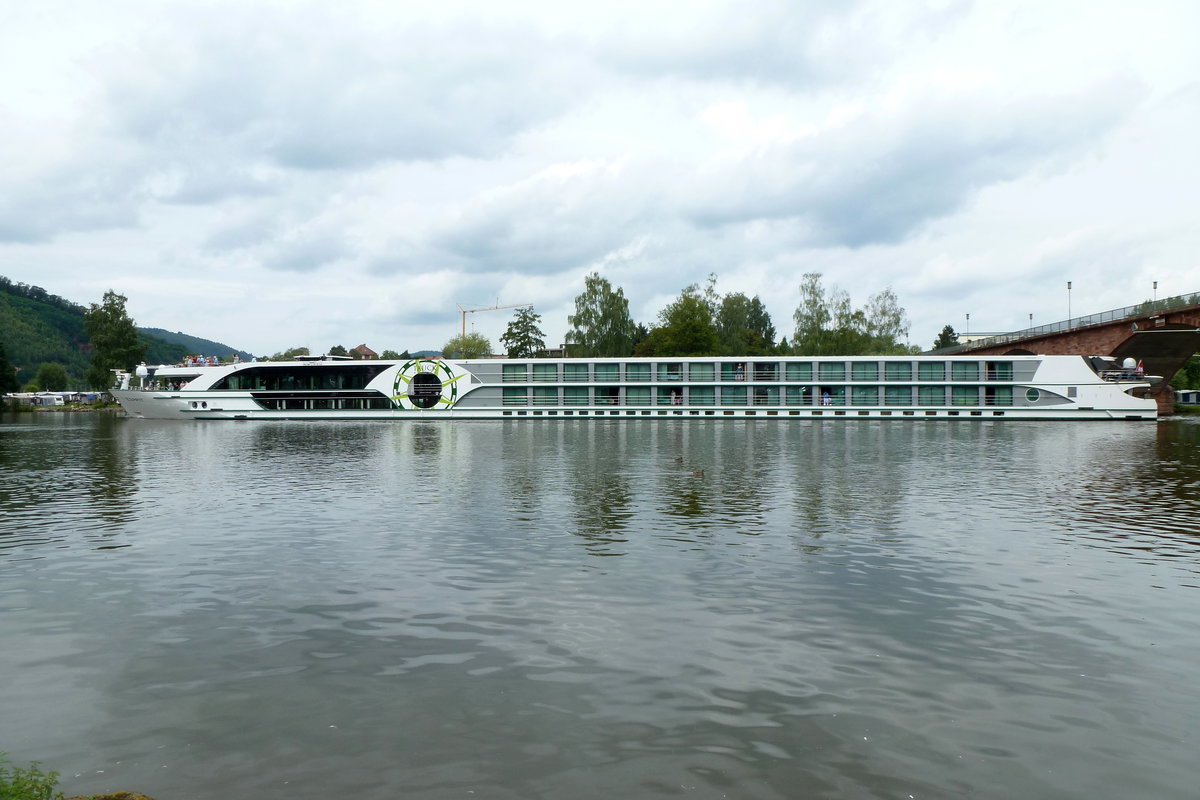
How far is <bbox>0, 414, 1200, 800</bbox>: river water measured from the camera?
23.1 feet

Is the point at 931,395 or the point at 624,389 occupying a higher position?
the point at 624,389

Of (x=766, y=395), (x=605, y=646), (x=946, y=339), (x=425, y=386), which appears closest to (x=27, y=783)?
(x=605, y=646)

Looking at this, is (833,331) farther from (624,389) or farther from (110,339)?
(110,339)

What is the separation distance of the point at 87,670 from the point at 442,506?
12568 millimetres

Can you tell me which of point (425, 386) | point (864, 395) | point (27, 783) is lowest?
point (27, 783)

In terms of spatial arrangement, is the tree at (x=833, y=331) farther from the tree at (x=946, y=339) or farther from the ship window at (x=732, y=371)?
the tree at (x=946, y=339)

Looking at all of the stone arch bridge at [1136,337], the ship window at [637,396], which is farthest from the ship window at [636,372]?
the stone arch bridge at [1136,337]

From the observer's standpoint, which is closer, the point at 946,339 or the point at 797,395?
the point at 797,395

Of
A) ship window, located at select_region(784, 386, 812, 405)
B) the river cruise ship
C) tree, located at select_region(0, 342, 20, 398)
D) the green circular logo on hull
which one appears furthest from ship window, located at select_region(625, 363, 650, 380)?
tree, located at select_region(0, 342, 20, 398)

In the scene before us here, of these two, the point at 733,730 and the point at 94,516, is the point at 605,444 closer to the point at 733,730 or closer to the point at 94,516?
the point at 94,516

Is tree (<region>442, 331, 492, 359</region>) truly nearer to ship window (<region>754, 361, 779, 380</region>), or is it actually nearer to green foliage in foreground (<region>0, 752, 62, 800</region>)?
ship window (<region>754, 361, 779, 380</region>)

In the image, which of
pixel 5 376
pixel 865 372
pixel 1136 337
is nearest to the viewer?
pixel 1136 337

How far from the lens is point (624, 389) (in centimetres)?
8400

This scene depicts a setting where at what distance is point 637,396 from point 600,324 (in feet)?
91.9
